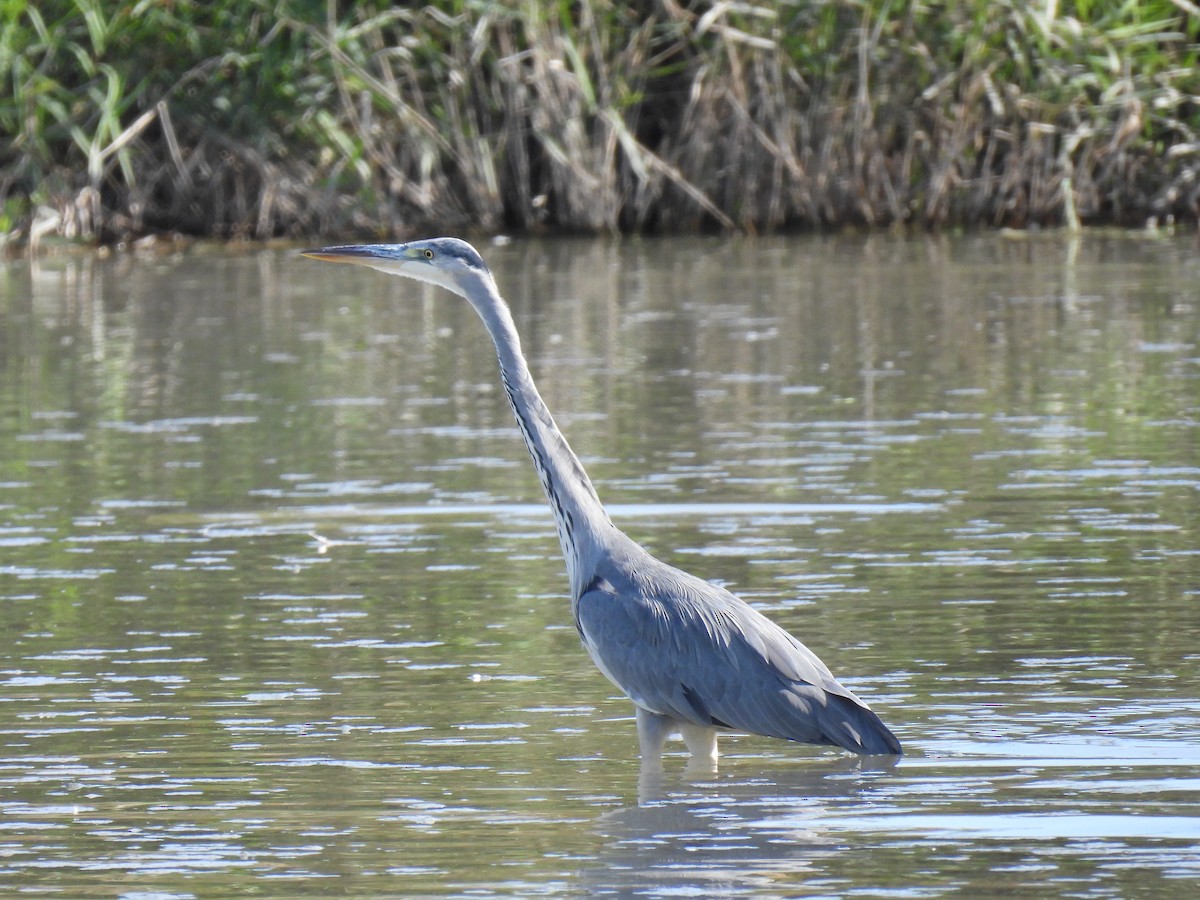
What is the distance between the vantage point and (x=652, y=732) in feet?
19.9

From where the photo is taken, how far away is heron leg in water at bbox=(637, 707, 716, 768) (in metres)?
6.03

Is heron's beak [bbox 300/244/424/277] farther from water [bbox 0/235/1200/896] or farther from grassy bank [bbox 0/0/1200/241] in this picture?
grassy bank [bbox 0/0/1200/241]

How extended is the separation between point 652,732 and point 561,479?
32.6 inches

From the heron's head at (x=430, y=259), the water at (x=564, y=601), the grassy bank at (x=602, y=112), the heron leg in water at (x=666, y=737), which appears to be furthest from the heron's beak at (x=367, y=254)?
the grassy bank at (x=602, y=112)

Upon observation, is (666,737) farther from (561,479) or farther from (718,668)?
(561,479)

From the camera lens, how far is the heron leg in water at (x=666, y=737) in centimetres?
603

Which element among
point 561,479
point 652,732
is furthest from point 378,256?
point 652,732

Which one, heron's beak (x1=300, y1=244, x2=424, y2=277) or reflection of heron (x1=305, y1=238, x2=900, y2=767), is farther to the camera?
heron's beak (x1=300, y1=244, x2=424, y2=277)

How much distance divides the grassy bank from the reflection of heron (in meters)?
14.3

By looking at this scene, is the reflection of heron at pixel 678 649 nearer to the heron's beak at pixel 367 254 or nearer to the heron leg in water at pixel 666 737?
the heron leg in water at pixel 666 737

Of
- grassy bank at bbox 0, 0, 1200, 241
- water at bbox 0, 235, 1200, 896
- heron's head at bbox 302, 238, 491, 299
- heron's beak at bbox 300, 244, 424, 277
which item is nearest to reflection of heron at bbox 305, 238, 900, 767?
water at bbox 0, 235, 1200, 896

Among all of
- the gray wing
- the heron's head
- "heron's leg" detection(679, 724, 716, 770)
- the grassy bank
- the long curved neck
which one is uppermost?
the grassy bank

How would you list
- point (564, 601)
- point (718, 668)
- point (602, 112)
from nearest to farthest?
point (718, 668), point (564, 601), point (602, 112)

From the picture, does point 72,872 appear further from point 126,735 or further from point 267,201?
point 267,201
